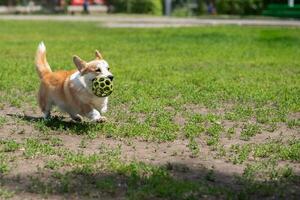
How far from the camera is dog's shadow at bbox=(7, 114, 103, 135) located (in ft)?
23.6

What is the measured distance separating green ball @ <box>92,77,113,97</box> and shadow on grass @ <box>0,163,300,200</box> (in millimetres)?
1405

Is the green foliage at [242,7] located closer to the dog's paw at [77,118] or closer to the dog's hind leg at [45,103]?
the dog's hind leg at [45,103]

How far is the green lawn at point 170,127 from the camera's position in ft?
17.2

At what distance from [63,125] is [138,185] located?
245 cm

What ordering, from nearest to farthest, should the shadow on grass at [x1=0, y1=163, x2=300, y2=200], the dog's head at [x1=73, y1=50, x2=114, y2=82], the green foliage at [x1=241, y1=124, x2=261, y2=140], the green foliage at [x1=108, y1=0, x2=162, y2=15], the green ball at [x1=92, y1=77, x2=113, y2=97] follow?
the shadow on grass at [x1=0, y1=163, x2=300, y2=200] → the green ball at [x1=92, y1=77, x2=113, y2=97] → the dog's head at [x1=73, y1=50, x2=114, y2=82] → the green foliage at [x1=241, y1=124, x2=261, y2=140] → the green foliage at [x1=108, y1=0, x2=162, y2=15]

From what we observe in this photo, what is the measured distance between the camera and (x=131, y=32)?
24359 millimetres

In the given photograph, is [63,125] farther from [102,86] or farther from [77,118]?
[102,86]

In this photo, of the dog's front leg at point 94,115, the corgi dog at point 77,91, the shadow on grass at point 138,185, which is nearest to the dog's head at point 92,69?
the corgi dog at point 77,91

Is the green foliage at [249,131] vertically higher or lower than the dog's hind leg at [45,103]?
lower

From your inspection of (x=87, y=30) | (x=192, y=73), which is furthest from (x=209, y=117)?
(x=87, y=30)

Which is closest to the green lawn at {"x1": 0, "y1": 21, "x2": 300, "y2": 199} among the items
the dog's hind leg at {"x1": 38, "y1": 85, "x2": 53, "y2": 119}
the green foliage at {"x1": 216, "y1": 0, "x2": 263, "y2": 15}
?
the dog's hind leg at {"x1": 38, "y1": 85, "x2": 53, "y2": 119}

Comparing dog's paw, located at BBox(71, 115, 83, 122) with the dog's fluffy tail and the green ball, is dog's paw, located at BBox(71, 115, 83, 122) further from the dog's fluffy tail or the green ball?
the dog's fluffy tail

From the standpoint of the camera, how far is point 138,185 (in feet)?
17.2

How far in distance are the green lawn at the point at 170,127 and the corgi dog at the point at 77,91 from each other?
0.20 metres
